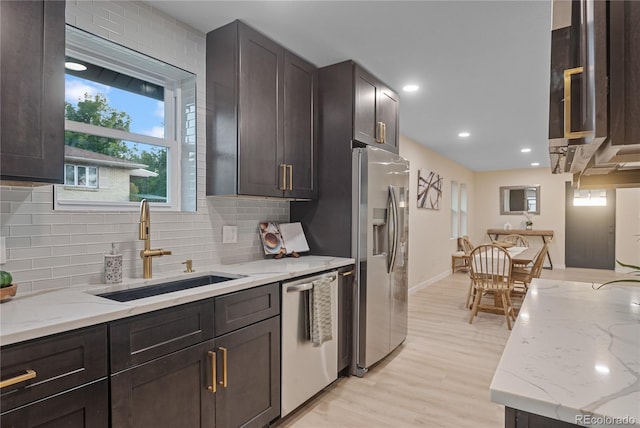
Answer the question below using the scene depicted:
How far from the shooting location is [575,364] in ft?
2.80

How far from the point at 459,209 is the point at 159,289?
7515 mm

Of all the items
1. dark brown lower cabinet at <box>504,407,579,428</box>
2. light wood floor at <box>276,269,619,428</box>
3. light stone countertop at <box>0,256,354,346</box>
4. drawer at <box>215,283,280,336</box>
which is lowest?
light wood floor at <box>276,269,619,428</box>

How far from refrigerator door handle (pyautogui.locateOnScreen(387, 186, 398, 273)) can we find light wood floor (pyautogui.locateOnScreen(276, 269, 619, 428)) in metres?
0.83

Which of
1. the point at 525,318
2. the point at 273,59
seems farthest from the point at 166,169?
the point at 525,318

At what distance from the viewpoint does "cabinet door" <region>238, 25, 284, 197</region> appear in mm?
2201

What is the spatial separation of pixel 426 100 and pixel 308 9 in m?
1.98

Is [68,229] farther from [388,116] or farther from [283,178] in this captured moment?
[388,116]

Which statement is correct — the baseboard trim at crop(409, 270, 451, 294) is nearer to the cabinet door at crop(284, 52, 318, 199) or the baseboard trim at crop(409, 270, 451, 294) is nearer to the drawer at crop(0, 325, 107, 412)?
the cabinet door at crop(284, 52, 318, 199)

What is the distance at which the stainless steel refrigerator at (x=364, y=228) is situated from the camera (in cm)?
269

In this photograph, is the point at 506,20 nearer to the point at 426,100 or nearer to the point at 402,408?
the point at 426,100

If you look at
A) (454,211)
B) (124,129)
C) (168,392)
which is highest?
(124,129)

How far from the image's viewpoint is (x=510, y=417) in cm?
74

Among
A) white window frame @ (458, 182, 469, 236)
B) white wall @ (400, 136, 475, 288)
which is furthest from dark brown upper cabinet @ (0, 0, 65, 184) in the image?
white window frame @ (458, 182, 469, 236)

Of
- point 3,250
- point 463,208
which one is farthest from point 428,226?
point 3,250
